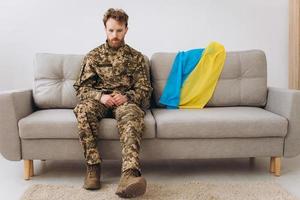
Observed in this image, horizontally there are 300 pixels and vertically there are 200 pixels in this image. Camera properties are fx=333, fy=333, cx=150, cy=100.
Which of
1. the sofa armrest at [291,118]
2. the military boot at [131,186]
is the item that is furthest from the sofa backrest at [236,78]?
the military boot at [131,186]

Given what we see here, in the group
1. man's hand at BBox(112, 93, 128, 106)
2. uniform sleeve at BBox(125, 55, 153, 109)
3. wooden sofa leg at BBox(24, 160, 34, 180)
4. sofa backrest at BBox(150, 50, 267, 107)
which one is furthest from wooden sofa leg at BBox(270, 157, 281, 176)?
wooden sofa leg at BBox(24, 160, 34, 180)

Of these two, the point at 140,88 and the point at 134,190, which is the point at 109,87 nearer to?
the point at 140,88

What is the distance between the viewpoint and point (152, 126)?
200cm

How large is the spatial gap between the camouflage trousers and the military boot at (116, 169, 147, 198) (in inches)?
3.4

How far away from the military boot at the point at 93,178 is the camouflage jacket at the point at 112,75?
1.67ft

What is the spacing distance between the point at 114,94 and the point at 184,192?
29.8 inches

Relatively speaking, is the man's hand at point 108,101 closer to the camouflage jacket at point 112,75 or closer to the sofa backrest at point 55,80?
the camouflage jacket at point 112,75

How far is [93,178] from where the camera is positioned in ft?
6.23

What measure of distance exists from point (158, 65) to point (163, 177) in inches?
33.9

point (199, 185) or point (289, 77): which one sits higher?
point (289, 77)

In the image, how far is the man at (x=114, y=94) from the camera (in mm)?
1875

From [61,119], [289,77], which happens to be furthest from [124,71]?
[289,77]

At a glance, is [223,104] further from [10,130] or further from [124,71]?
[10,130]

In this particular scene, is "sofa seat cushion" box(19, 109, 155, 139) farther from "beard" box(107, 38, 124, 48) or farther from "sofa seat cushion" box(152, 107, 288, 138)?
"beard" box(107, 38, 124, 48)
